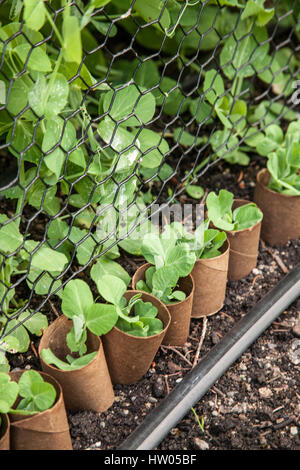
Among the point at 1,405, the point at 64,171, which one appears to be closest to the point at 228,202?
the point at 64,171

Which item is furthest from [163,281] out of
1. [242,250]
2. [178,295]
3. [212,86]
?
[212,86]

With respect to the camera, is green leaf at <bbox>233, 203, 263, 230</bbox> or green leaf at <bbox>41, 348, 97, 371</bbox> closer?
green leaf at <bbox>41, 348, 97, 371</bbox>

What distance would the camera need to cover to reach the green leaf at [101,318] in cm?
93

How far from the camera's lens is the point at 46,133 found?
92cm

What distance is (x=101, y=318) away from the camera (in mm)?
937

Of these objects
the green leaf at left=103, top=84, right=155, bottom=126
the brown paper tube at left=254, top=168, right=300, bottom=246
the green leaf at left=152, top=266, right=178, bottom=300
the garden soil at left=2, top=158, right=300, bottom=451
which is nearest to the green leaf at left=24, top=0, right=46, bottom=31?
the green leaf at left=103, top=84, right=155, bottom=126

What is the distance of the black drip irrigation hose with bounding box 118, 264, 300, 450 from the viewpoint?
3.08 ft

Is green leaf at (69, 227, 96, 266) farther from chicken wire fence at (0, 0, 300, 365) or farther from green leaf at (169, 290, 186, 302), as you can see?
green leaf at (169, 290, 186, 302)

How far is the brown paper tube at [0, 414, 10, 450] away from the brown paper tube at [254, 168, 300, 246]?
0.75 metres

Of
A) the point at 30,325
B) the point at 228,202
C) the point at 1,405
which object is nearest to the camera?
the point at 1,405

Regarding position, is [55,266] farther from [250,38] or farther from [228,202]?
[250,38]

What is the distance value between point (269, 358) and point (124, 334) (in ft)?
1.07

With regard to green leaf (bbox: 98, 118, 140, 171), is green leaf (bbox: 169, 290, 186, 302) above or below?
below

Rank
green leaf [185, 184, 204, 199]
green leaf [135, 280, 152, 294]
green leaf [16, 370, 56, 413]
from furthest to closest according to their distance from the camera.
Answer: green leaf [185, 184, 204, 199]
green leaf [135, 280, 152, 294]
green leaf [16, 370, 56, 413]
